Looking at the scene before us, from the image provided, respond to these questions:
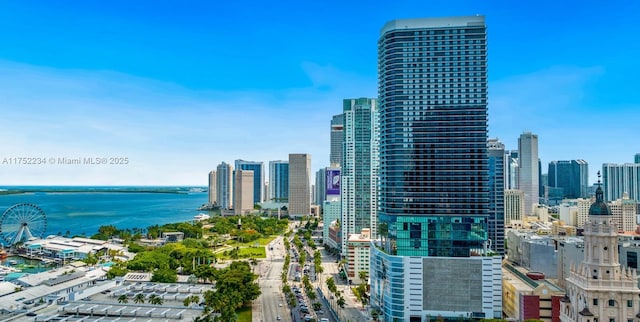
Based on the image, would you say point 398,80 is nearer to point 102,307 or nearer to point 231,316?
point 231,316

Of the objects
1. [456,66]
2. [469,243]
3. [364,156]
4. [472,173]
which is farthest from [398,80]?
[364,156]

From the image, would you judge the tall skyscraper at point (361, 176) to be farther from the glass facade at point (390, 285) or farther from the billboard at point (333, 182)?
the glass facade at point (390, 285)

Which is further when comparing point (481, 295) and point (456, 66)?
point (456, 66)

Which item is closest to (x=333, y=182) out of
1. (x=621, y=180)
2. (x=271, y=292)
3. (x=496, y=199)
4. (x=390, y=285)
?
(x=496, y=199)

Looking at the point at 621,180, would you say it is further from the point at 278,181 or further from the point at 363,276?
the point at 278,181

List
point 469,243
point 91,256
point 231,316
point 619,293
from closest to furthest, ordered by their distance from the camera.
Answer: point 619,293
point 231,316
point 469,243
point 91,256
